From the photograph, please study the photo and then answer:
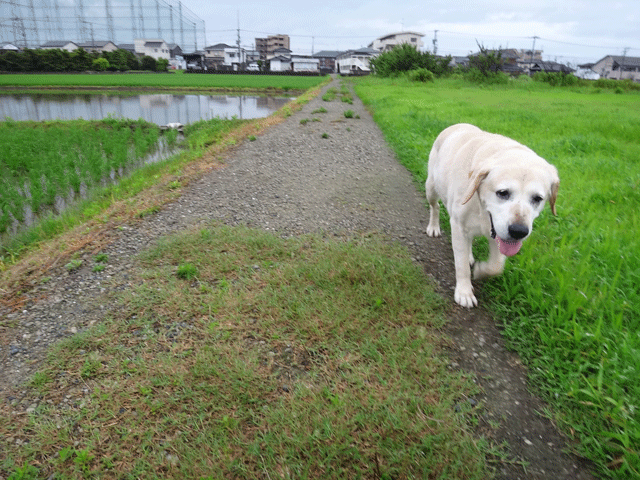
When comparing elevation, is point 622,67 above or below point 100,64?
above

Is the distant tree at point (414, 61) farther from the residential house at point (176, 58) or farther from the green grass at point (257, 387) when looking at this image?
the residential house at point (176, 58)

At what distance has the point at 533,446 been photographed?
6.41 feet

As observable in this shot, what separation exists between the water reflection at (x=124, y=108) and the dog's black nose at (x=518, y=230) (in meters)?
14.5

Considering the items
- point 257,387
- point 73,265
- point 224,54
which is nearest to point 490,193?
point 257,387

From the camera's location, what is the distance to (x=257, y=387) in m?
2.26

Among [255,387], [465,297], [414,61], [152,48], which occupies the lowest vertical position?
[255,387]

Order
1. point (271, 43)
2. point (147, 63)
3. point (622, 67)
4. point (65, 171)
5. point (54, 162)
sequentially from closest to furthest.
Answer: point (65, 171), point (54, 162), point (147, 63), point (622, 67), point (271, 43)

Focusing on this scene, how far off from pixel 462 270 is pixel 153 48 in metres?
99.4

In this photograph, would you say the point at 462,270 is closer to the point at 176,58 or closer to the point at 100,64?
the point at 100,64

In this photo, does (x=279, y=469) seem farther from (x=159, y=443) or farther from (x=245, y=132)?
(x=245, y=132)

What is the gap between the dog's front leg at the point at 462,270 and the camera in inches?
122

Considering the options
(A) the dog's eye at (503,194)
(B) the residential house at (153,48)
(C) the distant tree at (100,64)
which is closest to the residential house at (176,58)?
(B) the residential house at (153,48)

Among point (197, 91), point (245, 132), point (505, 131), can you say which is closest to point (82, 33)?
point (197, 91)

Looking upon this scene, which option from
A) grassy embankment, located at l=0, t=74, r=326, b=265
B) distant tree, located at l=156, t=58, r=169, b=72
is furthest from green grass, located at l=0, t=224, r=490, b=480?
distant tree, located at l=156, t=58, r=169, b=72
